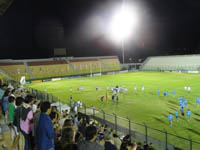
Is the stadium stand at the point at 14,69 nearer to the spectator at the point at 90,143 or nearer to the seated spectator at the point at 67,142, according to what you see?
the seated spectator at the point at 67,142

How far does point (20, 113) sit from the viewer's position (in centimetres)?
636

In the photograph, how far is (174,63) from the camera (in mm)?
76188

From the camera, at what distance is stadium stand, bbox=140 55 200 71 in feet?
230

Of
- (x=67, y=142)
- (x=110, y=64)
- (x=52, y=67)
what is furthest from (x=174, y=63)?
(x=67, y=142)

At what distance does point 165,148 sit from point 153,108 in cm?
1158

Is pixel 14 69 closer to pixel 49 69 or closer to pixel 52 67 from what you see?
pixel 49 69

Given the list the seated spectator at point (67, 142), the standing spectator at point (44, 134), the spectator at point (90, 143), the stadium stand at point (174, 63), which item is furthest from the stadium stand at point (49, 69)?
the spectator at point (90, 143)

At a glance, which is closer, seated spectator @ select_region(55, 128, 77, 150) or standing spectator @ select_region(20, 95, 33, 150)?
seated spectator @ select_region(55, 128, 77, 150)

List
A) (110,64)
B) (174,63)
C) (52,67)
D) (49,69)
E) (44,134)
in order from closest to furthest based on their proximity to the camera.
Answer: (44,134)
(49,69)
(52,67)
(174,63)
(110,64)

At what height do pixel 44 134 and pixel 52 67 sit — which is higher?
pixel 52 67

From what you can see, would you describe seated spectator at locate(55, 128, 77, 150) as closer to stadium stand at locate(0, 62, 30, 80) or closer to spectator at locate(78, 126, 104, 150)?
spectator at locate(78, 126, 104, 150)

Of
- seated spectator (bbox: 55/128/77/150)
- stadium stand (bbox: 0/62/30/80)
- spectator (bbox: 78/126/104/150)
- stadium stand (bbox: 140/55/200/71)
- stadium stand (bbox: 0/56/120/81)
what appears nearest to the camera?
spectator (bbox: 78/126/104/150)

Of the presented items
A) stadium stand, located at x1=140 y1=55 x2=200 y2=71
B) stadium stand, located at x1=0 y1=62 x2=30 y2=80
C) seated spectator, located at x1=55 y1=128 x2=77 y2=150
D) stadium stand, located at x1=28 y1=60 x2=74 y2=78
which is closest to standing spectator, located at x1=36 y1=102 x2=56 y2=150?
seated spectator, located at x1=55 y1=128 x2=77 y2=150

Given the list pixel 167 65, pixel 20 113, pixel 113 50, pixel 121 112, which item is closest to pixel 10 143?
pixel 20 113
